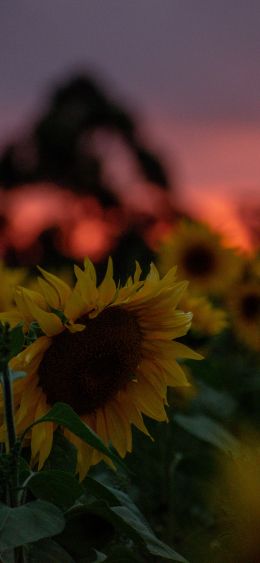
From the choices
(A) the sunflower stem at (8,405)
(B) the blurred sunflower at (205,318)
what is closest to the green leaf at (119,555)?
(A) the sunflower stem at (8,405)

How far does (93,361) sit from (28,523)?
44 cm

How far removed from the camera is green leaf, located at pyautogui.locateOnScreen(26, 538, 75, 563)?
126 cm

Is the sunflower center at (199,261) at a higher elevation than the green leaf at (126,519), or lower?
lower

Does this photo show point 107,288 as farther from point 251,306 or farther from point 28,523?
point 251,306

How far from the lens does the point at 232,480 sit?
1003 millimetres

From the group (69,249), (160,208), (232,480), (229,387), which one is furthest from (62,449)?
(160,208)

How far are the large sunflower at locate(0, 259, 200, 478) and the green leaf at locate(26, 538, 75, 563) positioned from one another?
26cm

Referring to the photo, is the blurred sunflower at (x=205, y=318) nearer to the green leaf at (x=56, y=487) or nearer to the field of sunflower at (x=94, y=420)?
the field of sunflower at (x=94, y=420)

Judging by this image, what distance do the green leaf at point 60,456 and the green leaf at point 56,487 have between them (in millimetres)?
301

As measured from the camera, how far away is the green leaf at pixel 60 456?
160cm

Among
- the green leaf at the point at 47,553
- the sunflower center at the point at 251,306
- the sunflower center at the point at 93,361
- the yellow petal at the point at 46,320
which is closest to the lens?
the green leaf at the point at 47,553

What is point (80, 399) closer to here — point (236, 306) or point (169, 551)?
point (169, 551)

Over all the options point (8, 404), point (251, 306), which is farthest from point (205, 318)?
point (8, 404)

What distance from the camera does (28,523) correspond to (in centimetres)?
117
